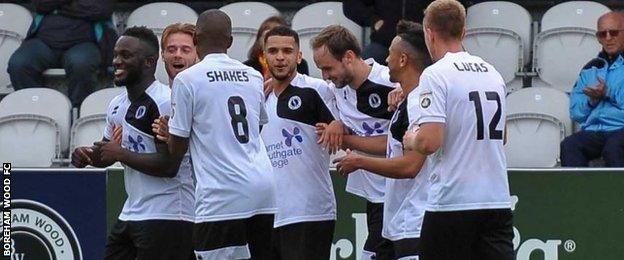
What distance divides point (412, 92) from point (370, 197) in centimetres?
176

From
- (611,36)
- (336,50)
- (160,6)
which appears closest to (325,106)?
(336,50)

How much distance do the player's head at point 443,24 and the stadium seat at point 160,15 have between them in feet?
19.2

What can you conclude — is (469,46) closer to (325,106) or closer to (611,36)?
(611,36)

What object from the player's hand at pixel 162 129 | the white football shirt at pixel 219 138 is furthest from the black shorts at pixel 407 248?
the player's hand at pixel 162 129

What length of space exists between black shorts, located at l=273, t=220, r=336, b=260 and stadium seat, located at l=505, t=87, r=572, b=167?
273cm

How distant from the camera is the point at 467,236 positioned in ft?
23.0

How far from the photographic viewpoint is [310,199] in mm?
8812

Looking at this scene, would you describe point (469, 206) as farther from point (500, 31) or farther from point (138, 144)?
point (500, 31)

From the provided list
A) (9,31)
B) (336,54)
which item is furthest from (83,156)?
(9,31)

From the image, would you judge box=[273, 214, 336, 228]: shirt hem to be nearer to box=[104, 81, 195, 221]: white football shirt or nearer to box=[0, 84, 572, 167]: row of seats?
box=[104, 81, 195, 221]: white football shirt

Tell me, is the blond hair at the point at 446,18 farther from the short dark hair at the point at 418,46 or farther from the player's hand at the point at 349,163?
the player's hand at the point at 349,163

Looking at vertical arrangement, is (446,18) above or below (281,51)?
above

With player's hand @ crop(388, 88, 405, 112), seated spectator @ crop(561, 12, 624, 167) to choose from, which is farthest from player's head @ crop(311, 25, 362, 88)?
seated spectator @ crop(561, 12, 624, 167)

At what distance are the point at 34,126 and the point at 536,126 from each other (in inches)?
166
